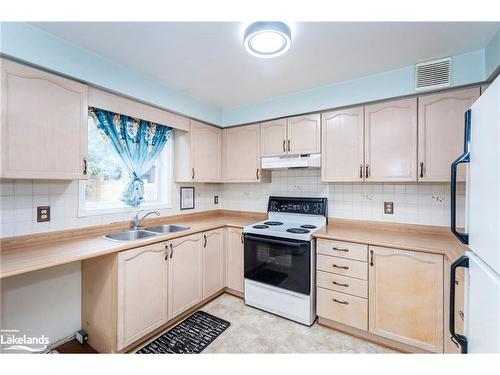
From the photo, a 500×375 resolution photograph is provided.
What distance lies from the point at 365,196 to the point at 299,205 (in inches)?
28.0

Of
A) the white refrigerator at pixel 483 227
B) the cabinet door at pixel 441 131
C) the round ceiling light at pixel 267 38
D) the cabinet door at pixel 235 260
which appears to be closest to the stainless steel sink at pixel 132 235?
the cabinet door at pixel 235 260


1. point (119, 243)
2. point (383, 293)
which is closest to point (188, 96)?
point (119, 243)

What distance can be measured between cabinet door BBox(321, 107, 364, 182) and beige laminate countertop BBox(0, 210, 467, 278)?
551 mm

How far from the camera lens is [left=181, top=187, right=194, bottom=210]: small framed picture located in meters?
2.90

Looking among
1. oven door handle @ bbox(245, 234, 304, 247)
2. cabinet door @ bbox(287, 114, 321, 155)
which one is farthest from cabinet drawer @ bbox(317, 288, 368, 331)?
cabinet door @ bbox(287, 114, 321, 155)

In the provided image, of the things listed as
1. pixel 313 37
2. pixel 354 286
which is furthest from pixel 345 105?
pixel 354 286

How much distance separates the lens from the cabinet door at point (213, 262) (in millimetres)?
2457

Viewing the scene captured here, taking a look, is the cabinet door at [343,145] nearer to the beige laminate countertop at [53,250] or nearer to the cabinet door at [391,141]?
the cabinet door at [391,141]

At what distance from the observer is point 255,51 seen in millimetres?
1542

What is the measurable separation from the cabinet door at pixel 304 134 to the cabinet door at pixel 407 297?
1159 millimetres

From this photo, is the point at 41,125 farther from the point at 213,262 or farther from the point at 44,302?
the point at 213,262

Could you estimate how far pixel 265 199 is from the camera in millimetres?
3072

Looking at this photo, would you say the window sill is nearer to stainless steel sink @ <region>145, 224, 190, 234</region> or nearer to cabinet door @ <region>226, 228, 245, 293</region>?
stainless steel sink @ <region>145, 224, 190, 234</region>
